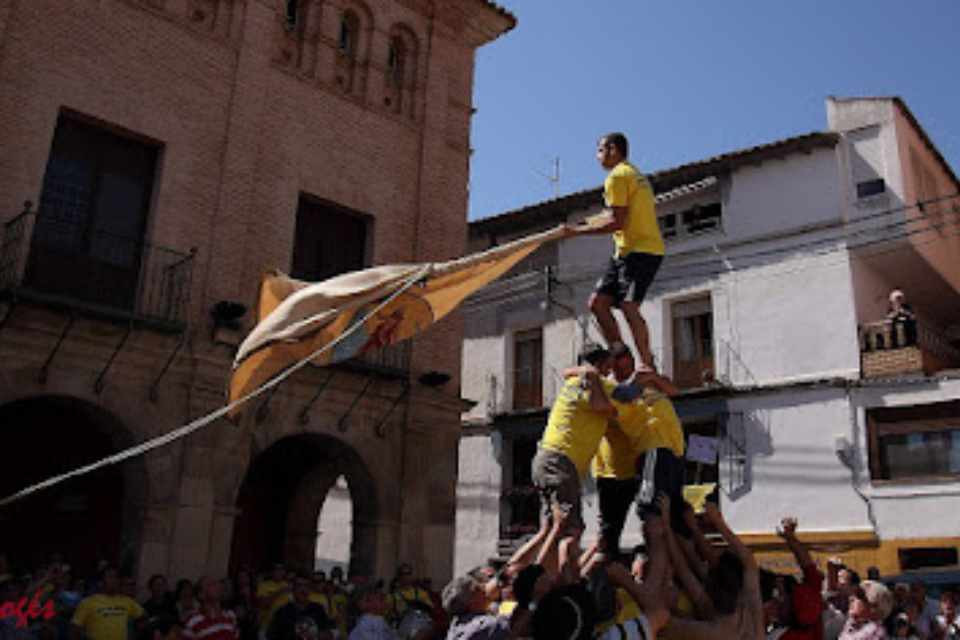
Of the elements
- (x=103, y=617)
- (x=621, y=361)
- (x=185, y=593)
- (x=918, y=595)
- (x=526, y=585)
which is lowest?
(x=103, y=617)

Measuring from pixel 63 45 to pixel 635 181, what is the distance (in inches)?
362

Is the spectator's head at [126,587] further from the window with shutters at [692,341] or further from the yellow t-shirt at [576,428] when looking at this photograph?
the window with shutters at [692,341]

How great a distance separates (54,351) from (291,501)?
18.2 feet

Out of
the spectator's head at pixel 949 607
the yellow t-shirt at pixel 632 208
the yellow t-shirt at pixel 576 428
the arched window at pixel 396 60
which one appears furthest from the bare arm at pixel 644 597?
the arched window at pixel 396 60

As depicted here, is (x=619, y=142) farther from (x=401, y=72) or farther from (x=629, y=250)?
(x=401, y=72)

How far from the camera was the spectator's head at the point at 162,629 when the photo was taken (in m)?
7.48

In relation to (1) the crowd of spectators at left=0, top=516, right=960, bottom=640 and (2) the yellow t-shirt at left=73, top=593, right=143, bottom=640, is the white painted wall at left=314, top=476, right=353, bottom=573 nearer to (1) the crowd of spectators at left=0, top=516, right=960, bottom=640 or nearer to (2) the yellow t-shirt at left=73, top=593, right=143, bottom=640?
(1) the crowd of spectators at left=0, top=516, right=960, bottom=640

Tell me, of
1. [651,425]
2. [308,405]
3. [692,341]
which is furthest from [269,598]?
[692,341]

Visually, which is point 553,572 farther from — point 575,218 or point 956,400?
point 575,218

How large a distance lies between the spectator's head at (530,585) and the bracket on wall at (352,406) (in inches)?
384

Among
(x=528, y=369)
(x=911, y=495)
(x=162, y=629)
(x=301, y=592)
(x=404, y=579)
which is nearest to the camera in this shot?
(x=162, y=629)

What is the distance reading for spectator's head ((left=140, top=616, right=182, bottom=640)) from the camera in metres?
7.48

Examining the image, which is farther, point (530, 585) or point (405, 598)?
point (405, 598)

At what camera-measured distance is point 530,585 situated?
4.02 m
